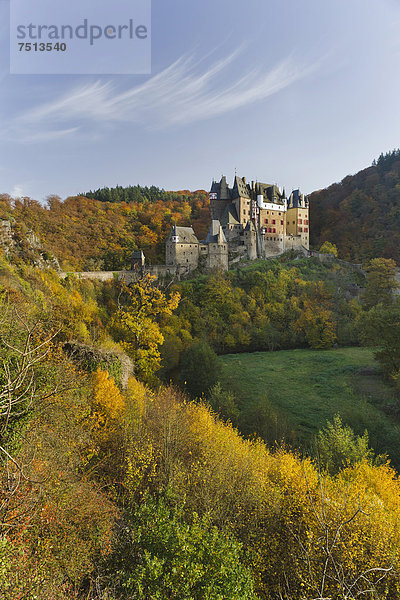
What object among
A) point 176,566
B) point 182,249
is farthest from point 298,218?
point 176,566

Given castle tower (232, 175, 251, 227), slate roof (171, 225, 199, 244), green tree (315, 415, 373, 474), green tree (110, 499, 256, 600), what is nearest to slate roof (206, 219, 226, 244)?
slate roof (171, 225, 199, 244)

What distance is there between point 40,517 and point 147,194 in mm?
93911

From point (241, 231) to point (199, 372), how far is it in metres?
34.5

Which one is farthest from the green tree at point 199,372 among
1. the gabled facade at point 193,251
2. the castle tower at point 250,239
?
the castle tower at point 250,239

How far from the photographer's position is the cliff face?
106 ft

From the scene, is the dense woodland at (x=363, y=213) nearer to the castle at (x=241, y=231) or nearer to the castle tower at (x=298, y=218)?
the castle tower at (x=298, y=218)

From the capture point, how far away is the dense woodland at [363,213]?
6419 centimetres

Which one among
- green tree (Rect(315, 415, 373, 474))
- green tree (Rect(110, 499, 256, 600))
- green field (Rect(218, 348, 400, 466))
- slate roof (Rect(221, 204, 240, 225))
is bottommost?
green field (Rect(218, 348, 400, 466))

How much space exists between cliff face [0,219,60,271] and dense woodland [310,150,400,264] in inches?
2259

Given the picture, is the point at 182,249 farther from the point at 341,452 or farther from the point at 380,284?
the point at 341,452

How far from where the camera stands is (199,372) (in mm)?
27281

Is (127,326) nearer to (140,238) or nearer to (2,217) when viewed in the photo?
(2,217)

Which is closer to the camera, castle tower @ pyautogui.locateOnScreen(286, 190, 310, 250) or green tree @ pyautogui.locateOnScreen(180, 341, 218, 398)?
green tree @ pyautogui.locateOnScreen(180, 341, 218, 398)

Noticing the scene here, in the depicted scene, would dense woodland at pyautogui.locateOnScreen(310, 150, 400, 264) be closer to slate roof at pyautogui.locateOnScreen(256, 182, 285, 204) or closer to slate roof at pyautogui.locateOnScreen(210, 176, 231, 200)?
slate roof at pyautogui.locateOnScreen(256, 182, 285, 204)
